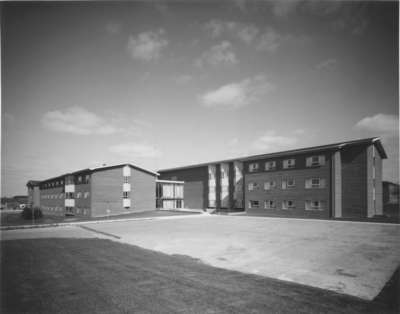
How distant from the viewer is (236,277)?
10.1 metres

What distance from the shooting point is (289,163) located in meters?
38.8

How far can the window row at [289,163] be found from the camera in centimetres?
3522

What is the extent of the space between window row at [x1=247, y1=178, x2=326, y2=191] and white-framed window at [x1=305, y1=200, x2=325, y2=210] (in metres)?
1.95

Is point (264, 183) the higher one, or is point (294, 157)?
point (294, 157)

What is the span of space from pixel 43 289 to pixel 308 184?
33.8 m

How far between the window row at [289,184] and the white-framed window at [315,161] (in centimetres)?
204

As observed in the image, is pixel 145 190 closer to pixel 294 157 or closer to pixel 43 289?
pixel 294 157

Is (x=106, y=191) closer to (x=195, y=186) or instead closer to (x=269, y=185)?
(x=195, y=186)

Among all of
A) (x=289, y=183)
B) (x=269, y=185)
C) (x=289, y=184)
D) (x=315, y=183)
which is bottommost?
(x=269, y=185)

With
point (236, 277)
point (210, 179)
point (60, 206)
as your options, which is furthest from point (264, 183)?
point (60, 206)

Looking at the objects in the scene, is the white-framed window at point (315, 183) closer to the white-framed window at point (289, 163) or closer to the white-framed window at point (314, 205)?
the white-framed window at point (314, 205)

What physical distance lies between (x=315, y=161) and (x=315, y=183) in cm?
299

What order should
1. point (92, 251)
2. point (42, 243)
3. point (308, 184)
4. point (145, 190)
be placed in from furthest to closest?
point (145, 190)
point (308, 184)
point (42, 243)
point (92, 251)

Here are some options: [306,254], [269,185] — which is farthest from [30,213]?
[306,254]
